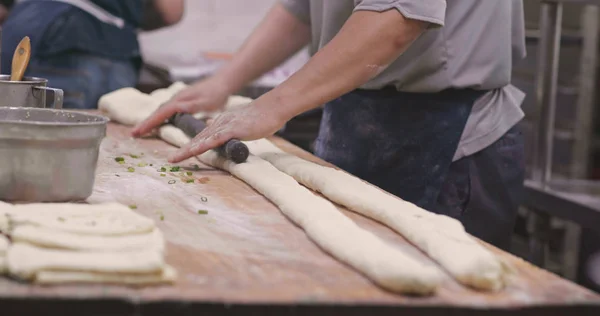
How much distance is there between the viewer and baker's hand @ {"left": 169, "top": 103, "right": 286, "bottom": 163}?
1.77m

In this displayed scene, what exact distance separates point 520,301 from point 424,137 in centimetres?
110

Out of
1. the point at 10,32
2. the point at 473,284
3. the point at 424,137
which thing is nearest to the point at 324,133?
the point at 424,137

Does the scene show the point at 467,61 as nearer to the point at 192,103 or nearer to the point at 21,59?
the point at 192,103

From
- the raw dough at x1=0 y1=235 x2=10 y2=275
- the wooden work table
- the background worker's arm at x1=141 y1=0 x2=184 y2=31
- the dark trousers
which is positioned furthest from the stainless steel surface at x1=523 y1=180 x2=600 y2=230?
the raw dough at x1=0 y1=235 x2=10 y2=275

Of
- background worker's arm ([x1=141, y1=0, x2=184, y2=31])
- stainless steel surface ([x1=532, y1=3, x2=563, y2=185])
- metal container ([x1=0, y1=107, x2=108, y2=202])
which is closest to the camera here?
metal container ([x1=0, y1=107, x2=108, y2=202])

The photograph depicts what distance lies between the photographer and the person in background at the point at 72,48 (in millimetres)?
3117

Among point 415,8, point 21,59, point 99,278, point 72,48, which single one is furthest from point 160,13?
point 99,278

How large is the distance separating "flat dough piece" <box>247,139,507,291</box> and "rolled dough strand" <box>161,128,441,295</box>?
0.14 feet

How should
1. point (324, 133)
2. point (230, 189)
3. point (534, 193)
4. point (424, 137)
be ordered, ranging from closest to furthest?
point (230, 189)
point (424, 137)
point (324, 133)
point (534, 193)

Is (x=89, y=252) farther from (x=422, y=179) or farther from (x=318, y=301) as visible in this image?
(x=422, y=179)

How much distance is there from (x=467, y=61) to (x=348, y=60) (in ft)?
1.40

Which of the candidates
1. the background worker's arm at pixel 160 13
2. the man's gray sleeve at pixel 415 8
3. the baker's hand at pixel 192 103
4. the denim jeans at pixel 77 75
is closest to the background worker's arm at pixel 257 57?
the baker's hand at pixel 192 103

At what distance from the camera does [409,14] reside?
1678mm

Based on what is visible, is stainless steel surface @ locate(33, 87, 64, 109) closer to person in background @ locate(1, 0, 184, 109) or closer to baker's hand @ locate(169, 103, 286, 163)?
baker's hand @ locate(169, 103, 286, 163)
